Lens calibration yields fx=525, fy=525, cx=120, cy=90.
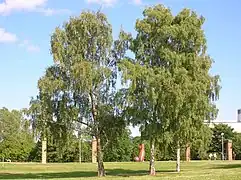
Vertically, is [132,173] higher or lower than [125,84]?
lower

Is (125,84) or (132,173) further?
(132,173)

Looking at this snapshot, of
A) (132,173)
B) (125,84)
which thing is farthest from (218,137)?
(125,84)

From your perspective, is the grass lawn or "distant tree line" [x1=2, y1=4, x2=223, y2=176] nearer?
the grass lawn

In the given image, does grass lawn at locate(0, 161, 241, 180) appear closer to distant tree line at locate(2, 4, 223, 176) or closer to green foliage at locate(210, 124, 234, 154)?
distant tree line at locate(2, 4, 223, 176)

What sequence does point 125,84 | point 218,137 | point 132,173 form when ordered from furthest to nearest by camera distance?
1. point 218,137
2. point 132,173
3. point 125,84

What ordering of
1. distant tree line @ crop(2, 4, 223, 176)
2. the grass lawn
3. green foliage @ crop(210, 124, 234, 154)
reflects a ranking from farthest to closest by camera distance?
green foliage @ crop(210, 124, 234, 154) → distant tree line @ crop(2, 4, 223, 176) → the grass lawn

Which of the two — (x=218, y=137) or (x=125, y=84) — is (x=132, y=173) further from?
(x=218, y=137)

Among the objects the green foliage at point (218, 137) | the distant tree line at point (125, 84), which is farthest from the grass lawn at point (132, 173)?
the green foliage at point (218, 137)

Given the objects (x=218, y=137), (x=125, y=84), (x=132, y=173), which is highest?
(x=125, y=84)

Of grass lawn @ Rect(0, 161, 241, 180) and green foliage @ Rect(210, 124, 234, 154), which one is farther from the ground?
green foliage @ Rect(210, 124, 234, 154)

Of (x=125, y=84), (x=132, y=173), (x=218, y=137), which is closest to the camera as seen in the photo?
(x=125, y=84)

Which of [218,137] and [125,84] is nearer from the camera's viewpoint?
[125,84]

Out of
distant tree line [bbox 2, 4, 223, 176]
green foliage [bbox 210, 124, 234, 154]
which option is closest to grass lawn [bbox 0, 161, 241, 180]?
distant tree line [bbox 2, 4, 223, 176]

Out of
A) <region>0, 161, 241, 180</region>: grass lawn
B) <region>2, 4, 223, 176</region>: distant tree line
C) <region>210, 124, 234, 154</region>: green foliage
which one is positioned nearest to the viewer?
<region>0, 161, 241, 180</region>: grass lawn
